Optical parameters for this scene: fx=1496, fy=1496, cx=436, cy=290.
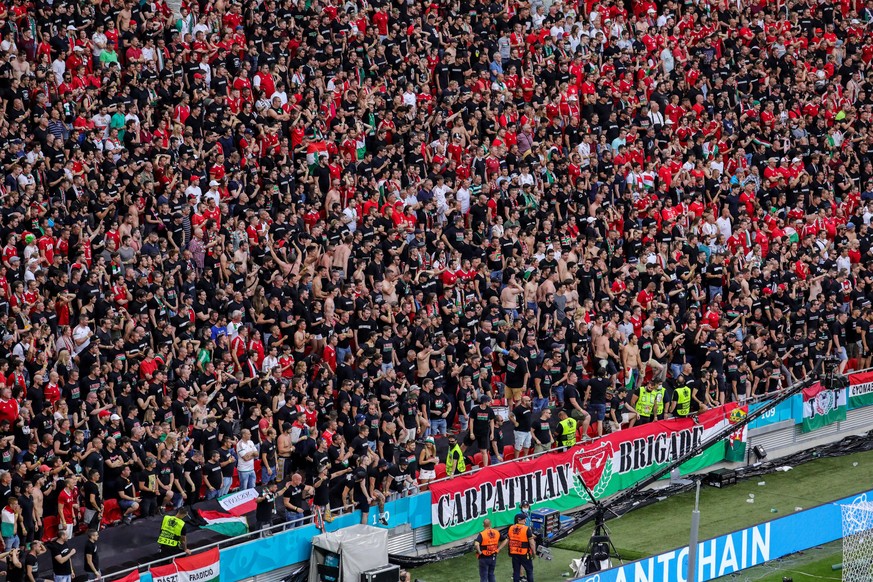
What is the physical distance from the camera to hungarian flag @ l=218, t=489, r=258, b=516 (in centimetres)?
2517

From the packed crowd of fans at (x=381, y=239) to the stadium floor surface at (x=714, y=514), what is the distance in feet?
6.15

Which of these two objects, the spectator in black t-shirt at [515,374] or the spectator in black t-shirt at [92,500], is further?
the spectator in black t-shirt at [515,374]

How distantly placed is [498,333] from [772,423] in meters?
6.88

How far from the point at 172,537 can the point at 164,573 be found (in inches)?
25.1

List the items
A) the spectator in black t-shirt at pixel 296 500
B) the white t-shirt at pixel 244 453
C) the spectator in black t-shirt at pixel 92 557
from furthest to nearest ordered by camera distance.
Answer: the white t-shirt at pixel 244 453 < the spectator in black t-shirt at pixel 296 500 < the spectator in black t-shirt at pixel 92 557

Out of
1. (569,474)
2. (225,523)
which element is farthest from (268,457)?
(569,474)

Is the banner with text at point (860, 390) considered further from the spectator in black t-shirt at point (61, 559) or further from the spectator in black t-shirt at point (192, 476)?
the spectator in black t-shirt at point (61, 559)

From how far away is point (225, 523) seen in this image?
24844 millimetres

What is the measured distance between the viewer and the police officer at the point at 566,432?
95.8 feet

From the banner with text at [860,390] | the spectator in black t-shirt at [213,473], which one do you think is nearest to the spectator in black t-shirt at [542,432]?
the spectator in black t-shirt at [213,473]

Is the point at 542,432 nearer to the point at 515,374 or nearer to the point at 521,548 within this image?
the point at 515,374

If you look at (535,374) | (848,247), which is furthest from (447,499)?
(848,247)

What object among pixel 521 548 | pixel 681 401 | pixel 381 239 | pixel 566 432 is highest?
pixel 381 239

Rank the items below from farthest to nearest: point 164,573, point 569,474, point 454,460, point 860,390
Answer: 1. point 860,390
2. point 569,474
3. point 454,460
4. point 164,573
